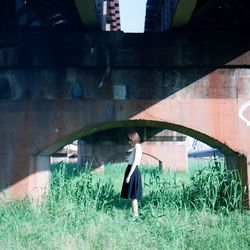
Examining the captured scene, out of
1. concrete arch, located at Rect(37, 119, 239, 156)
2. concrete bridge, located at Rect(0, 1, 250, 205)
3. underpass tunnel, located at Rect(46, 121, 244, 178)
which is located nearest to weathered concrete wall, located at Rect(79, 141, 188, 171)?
underpass tunnel, located at Rect(46, 121, 244, 178)

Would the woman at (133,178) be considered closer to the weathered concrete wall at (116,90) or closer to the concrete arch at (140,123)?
the concrete arch at (140,123)

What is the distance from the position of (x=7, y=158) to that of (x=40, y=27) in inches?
75.5

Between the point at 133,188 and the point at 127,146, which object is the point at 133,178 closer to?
the point at 133,188

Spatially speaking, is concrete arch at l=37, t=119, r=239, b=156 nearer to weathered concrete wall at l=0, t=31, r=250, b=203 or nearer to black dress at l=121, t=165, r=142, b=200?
weathered concrete wall at l=0, t=31, r=250, b=203

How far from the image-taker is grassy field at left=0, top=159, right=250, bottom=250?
11.4 ft

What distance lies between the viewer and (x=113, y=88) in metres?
5.07

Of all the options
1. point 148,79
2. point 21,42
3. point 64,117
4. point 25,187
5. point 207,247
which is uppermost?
point 21,42

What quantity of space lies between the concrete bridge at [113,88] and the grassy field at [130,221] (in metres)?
0.36

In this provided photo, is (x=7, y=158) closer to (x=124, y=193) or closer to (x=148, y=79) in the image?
(x=124, y=193)

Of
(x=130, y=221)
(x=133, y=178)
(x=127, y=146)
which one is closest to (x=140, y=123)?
(x=133, y=178)

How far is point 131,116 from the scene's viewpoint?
494 centimetres

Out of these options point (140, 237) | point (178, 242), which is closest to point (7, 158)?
point (140, 237)

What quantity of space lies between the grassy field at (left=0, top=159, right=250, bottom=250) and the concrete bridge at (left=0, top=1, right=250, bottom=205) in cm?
36

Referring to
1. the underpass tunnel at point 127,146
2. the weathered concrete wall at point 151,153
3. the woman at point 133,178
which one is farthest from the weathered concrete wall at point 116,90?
the weathered concrete wall at point 151,153
